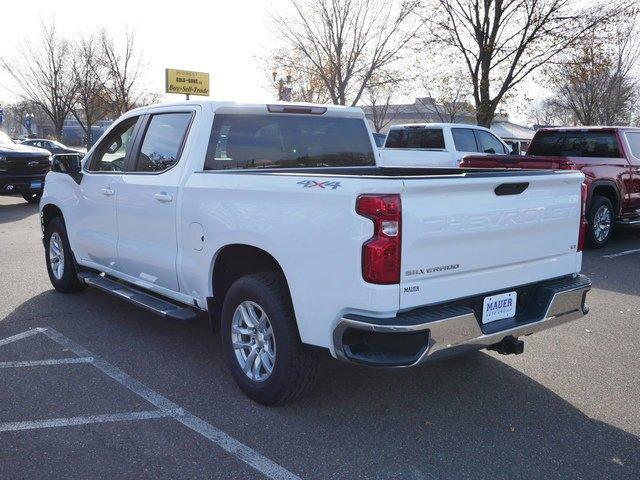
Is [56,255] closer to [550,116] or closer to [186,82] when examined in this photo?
[186,82]

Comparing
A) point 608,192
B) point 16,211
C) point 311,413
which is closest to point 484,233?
point 311,413

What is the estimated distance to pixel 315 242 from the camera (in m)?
3.22

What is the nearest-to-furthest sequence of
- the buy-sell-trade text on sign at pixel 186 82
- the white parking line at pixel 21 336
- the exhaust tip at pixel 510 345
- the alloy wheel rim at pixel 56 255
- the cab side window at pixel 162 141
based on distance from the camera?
the exhaust tip at pixel 510 345 → the cab side window at pixel 162 141 → the white parking line at pixel 21 336 → the alloy wheel rim at pixel 56 255 → the buy-sell-trade text on sign at pixel 186 82

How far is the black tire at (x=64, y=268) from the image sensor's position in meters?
6.23

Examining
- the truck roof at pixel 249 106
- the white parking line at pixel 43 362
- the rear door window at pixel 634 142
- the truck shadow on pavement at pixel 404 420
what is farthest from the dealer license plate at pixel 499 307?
the rear door window at pixel 634 142

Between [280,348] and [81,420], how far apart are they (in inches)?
50.0

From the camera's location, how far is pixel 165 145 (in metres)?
4.70

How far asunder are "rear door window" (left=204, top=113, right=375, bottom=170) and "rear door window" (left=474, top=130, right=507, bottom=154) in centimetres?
859

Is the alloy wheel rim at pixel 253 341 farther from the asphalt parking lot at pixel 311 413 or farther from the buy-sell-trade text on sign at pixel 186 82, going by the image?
the buy-sell-trade text on sign at pixel 186 82

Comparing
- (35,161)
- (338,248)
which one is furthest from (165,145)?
(35,161)

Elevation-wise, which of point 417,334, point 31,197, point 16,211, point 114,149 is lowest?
point 16,211

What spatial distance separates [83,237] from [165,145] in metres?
1.65

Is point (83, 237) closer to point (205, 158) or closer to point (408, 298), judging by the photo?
point (205, 158)

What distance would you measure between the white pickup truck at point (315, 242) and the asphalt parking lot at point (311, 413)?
1.23 feet
